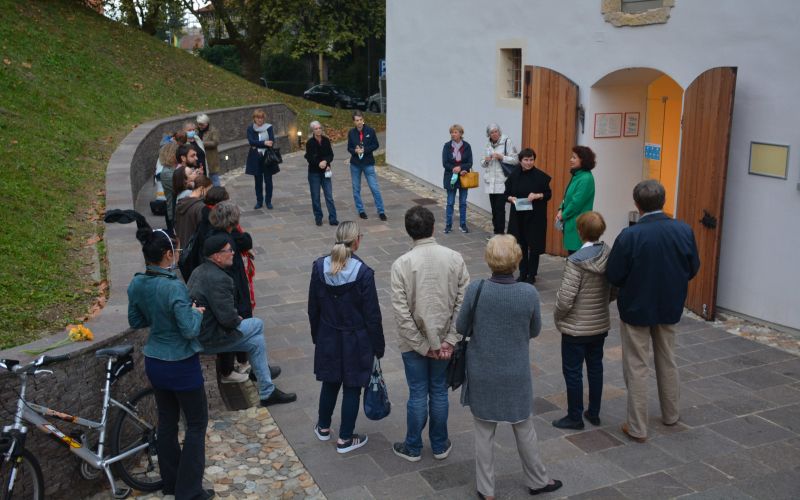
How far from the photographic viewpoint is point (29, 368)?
4645 mm

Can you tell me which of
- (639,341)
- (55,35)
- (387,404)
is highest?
(55,35)

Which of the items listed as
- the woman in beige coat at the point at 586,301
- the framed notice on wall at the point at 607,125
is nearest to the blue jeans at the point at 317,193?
the framed notice on wall at the point at 607,125

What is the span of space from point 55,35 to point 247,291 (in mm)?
15215

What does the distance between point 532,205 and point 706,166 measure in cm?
209

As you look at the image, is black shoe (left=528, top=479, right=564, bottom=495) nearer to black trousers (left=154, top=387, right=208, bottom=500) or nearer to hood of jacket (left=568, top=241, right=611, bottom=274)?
hood of jacket (left=568, top=241, right=611, bottom=274)

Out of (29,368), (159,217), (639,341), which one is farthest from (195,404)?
(159,217)

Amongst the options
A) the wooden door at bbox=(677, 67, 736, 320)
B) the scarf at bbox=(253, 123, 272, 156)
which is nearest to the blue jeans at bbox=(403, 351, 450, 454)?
the wooden door at bbox=(677, 67, 736, 320)

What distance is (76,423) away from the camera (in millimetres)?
5012

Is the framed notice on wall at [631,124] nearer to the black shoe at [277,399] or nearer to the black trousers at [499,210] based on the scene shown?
the black trousers at [499,210]

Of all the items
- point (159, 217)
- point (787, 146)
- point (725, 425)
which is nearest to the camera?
point (725, 425)

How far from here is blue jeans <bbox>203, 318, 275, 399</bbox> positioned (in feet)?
20.5

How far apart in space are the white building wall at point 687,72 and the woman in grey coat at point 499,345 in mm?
4544

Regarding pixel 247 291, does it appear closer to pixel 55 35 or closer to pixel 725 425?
pixel 725 425

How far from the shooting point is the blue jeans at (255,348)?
20.5 ft
